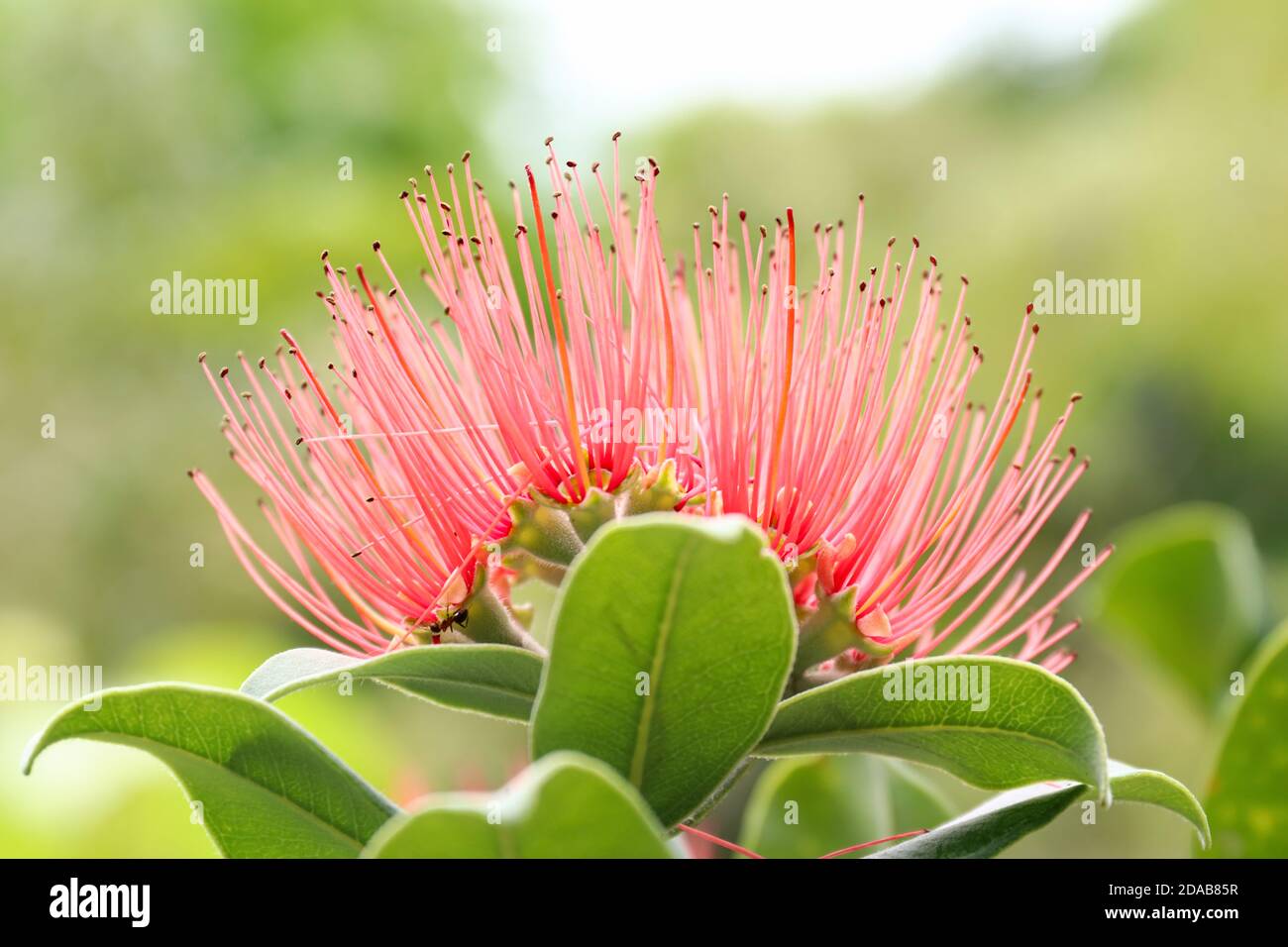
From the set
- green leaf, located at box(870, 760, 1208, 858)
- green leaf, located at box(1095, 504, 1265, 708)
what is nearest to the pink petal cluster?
green leaf, located at box(870, 760, 1208, 858)

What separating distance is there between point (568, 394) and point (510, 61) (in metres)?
9.85

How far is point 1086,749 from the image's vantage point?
0.63 meters

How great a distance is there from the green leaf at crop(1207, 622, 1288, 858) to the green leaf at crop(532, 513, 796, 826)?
0.50 metres

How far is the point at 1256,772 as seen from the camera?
0.97 m

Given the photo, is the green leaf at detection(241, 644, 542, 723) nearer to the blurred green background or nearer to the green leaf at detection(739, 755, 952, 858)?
the green leaf at detection(739, 755, 952, 858)

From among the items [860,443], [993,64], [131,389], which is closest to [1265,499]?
[993,64]

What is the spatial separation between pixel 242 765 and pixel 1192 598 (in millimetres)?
992

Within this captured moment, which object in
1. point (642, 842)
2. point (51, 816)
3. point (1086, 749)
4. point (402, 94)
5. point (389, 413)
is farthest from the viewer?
point (402, 94)

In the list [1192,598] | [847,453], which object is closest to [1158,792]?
[847,453]

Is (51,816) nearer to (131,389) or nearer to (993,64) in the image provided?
(131,389)

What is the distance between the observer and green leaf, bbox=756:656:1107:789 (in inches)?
25.2

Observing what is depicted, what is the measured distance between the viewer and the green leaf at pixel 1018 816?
70cm

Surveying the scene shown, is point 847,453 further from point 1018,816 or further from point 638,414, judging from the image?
point 1018,816

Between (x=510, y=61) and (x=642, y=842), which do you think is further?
(x=510, y=61)
